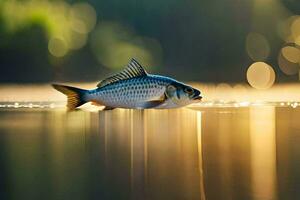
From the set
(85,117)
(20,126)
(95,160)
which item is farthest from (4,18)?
(95,160)

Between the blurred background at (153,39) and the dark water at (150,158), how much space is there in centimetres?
322

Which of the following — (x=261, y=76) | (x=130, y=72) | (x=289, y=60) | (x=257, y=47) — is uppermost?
(x=257, y=47)

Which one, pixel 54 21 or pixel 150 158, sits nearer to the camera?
A: pixel 150 158

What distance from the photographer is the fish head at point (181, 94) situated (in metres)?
3.89

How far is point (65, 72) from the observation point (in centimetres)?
679

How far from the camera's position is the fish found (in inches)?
153

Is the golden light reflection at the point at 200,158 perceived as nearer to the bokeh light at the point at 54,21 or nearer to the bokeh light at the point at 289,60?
the bokeh light at the point at 289,60

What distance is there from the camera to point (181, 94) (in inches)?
154

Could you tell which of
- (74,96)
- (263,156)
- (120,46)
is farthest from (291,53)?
(263,156)

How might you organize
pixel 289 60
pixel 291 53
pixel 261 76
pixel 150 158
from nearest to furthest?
pixel 150 158, pixel 261 76, pixel 289 60, pixel 291 53

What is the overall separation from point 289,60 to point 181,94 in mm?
3402

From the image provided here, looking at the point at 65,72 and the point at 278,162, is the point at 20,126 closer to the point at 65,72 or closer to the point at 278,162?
the point at 278,162

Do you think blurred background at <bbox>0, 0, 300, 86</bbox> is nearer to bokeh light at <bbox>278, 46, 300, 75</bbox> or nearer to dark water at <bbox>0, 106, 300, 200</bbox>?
bokeh light at <bbox>278, 46, 300, 75</bbox>

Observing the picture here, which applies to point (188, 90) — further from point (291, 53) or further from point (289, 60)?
point (291, 53)
